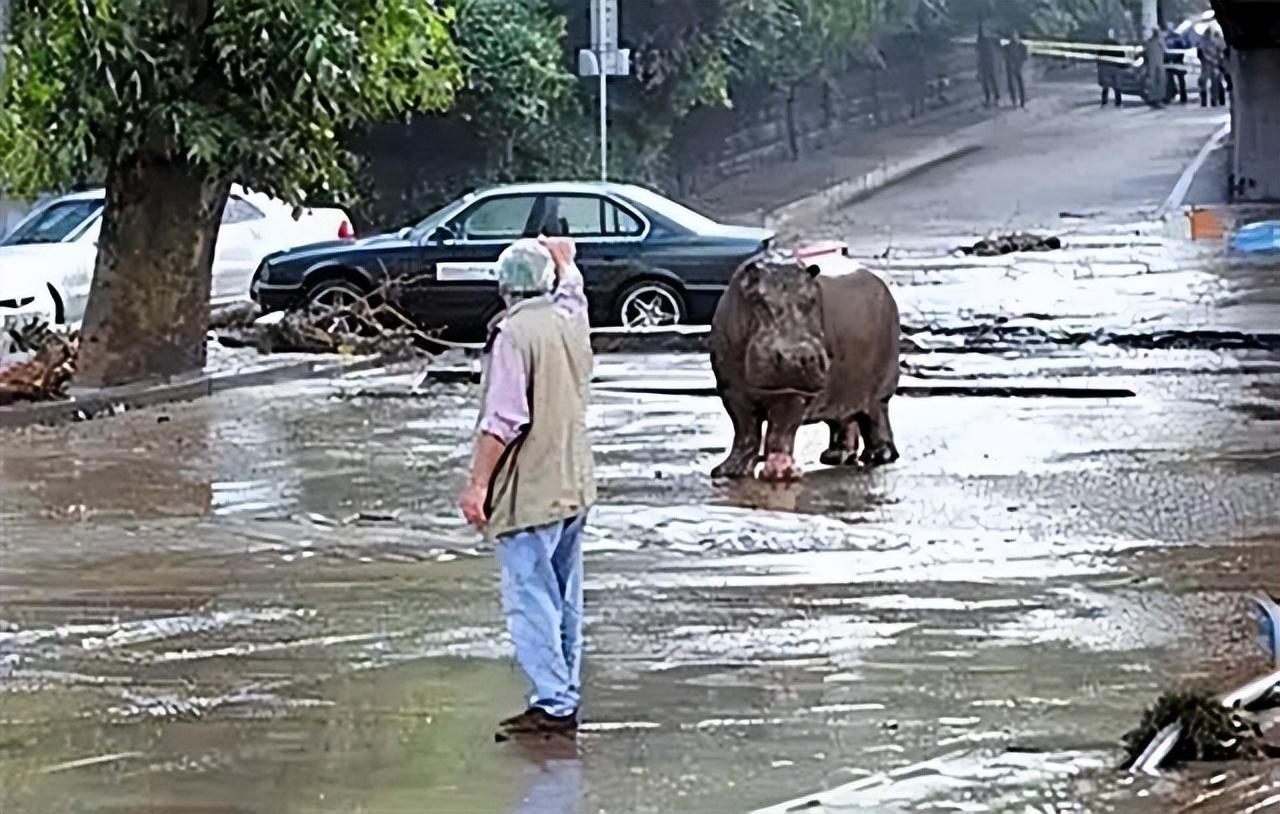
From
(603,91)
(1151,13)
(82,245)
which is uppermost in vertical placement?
(1151,13)

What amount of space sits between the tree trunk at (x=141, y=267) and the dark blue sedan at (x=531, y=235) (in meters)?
4.47

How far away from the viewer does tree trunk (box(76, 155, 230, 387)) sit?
2016cm

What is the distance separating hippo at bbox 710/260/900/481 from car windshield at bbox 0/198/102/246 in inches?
455

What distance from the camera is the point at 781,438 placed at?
15055 millimetres

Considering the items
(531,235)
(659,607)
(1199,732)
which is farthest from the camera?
(531,235)

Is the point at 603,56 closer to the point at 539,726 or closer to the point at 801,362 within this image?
the point at 801,362

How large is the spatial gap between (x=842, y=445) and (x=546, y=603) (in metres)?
7.43

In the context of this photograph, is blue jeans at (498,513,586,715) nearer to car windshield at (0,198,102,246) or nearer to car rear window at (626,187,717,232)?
car rear window at (626,187,717,232)

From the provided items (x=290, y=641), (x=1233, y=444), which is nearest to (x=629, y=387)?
(x=1233, y=444)

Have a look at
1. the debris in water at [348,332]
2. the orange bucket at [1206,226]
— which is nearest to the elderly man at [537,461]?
the debris in water at [348,332]

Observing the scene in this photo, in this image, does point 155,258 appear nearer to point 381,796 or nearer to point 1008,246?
point 381,796

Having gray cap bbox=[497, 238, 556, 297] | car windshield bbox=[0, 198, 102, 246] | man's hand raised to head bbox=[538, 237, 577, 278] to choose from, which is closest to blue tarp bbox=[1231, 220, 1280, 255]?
car windshield bbox=[0, 198, 102, 246]

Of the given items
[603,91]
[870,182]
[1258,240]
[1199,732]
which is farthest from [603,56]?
[1199,732]

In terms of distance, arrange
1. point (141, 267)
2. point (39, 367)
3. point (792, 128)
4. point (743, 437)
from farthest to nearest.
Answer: point (792, 128) < point (141, 267) < point (39, 367) < point (743, 437)
